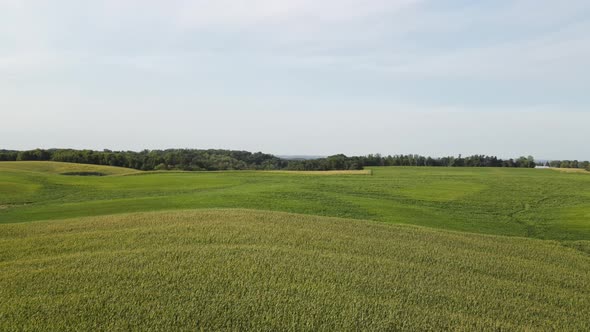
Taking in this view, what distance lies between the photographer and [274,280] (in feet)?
38.0

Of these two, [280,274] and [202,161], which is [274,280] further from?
[202,161]

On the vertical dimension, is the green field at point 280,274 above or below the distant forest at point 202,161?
below

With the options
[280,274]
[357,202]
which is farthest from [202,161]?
[280,274]

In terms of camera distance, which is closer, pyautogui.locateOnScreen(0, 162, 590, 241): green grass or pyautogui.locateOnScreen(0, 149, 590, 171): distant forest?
pyautogui.locateOnScreen(0, 162, 590, 241): green grass

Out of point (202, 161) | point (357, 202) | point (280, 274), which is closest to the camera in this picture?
point (280, 274)

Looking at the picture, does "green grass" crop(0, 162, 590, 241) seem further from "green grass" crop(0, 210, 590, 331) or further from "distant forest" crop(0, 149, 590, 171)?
"distant forest" crop(0, 149, 590, 171)

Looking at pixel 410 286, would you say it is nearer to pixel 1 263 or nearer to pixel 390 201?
pixel 1 263

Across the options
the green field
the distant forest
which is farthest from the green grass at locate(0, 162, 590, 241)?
the distant forest

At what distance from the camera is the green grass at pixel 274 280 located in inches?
377

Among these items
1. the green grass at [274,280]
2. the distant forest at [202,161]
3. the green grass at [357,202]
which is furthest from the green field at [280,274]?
the distant forest at [202,161]

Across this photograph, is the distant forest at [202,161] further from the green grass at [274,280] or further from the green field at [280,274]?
the green grass at [274,280]

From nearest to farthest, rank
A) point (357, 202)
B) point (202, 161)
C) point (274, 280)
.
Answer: point (274, 280), point (357, 202), point (202, 161)

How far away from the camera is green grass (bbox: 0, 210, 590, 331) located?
958 centimetres

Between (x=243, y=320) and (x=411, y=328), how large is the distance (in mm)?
3793
